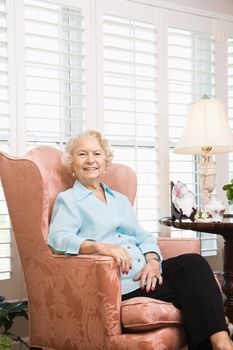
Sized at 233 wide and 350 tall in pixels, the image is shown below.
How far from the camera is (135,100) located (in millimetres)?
3146

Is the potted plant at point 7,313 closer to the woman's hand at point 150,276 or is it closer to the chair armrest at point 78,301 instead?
the chair armrest at point 78,301

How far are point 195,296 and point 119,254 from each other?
0.35 metres

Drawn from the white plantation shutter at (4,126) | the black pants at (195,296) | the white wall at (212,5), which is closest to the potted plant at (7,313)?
the white plantation shutter at (4,126)

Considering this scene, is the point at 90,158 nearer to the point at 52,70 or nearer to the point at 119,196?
the point at 119,196

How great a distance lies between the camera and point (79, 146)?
2457 mm

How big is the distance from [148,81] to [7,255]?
1.38 metres

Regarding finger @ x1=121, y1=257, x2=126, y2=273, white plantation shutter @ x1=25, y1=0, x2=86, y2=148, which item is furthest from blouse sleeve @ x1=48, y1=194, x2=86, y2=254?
white plantation shutter @ x1=25, y1=0, x2=86, y2=148

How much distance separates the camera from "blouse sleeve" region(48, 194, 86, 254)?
6.90 feet

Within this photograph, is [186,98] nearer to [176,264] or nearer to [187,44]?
[187,44]

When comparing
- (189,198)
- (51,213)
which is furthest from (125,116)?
(51,213)

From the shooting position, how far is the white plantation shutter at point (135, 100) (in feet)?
10.2

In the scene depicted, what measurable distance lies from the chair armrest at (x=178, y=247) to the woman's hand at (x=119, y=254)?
1.86 ft

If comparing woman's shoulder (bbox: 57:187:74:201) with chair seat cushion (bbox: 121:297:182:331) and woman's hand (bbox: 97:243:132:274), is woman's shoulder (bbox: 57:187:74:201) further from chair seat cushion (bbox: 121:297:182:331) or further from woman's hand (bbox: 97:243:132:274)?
chair seat cushion (bbox: 121:297:182:331)

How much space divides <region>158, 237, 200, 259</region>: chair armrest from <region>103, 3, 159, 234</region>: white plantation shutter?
590 millimetres
